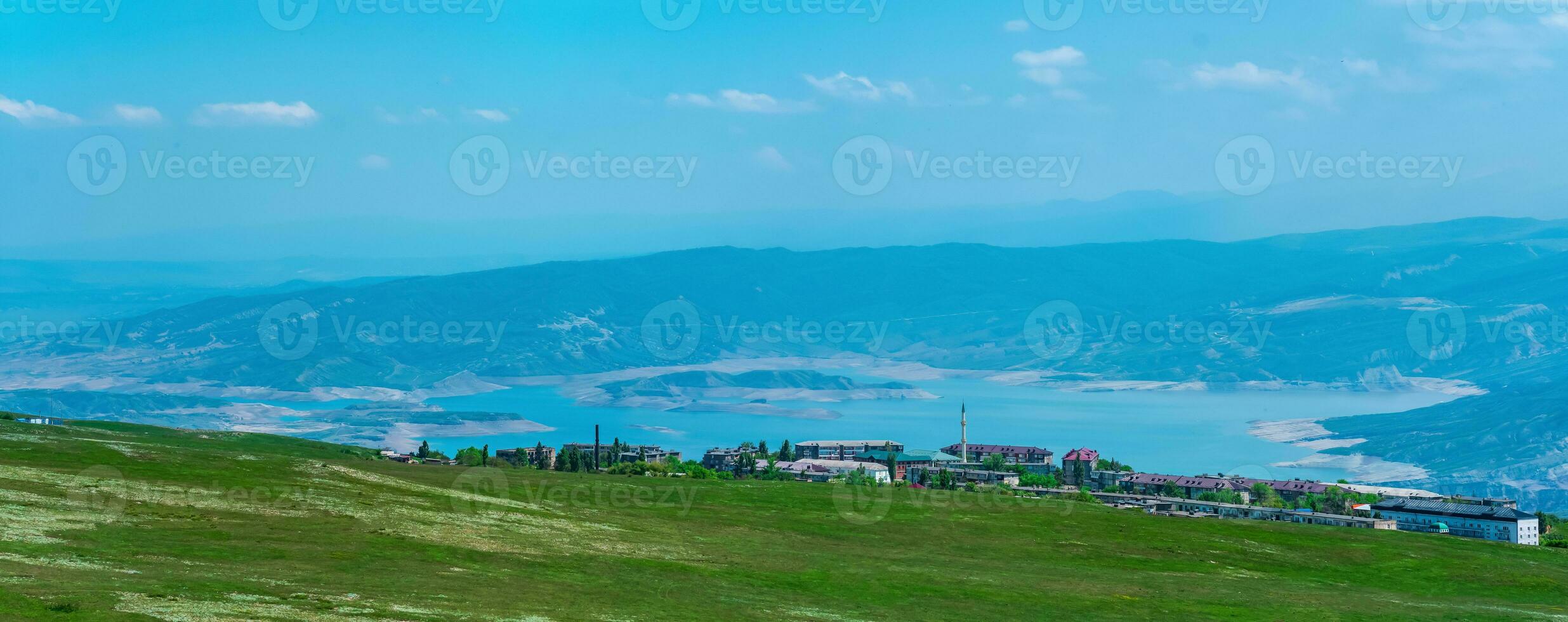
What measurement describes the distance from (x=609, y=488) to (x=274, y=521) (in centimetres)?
4071

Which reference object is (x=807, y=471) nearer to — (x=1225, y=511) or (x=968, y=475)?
(x=968, y=475)

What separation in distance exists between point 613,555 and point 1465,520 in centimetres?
10476

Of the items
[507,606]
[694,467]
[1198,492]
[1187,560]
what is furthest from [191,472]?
[1198,492]

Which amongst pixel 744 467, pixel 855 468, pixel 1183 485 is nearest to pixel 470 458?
pixel 744 467

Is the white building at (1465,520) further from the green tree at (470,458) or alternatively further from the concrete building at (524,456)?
the green tree at (470,458)

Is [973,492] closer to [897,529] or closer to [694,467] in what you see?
[897,529]

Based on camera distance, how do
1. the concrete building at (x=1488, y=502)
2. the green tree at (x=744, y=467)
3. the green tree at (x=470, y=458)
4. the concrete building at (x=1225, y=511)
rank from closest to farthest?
the concrete building at (x=1225, y=511) < the green tree at (x=470, y=458) < the concrete building at (x=1488, y=502) < the green tree at (x=744, y=467)

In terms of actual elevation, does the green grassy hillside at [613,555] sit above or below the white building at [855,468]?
below

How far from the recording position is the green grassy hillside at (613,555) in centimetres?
4850

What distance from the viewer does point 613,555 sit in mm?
→ 66062

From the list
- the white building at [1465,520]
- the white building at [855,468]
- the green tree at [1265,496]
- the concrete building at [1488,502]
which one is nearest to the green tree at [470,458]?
the white building at [855,468]

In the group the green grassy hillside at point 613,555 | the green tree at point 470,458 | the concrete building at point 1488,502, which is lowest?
the green grassy hillside at point 613,555

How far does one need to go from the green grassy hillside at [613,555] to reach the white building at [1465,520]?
1365 inches

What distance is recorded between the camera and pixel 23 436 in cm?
8744
